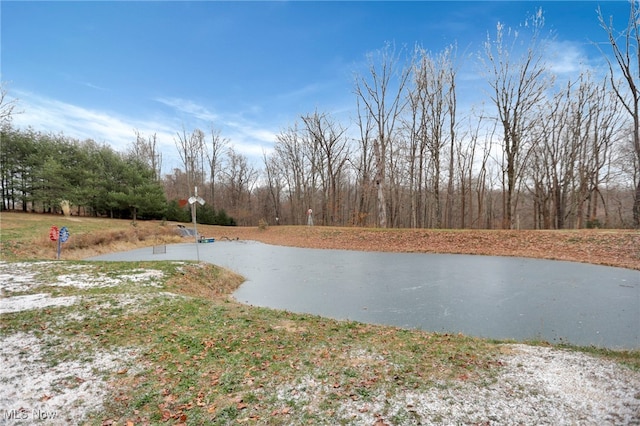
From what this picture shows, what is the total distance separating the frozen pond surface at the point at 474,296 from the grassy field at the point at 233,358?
81 cm

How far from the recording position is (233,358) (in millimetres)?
3158

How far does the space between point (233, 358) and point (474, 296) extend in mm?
4879

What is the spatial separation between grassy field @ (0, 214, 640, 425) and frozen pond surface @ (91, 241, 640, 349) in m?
0.81

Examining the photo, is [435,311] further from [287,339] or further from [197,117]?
[197,117]

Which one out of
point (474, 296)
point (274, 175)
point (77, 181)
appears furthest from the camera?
point (274, 175)

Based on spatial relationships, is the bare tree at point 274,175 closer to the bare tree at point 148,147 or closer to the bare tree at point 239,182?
the bare tree at point 239,182

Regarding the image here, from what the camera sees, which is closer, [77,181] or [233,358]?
[233,358]

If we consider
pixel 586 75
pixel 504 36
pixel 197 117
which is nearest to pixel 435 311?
pixel 504 36

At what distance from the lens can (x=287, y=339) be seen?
3.69m

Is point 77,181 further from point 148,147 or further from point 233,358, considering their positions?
point 233,358

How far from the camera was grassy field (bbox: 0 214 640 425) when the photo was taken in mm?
2334

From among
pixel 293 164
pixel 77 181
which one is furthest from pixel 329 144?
pixel 77 181

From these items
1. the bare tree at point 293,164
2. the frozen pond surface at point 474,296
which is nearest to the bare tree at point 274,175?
the bare tree at point 293,164

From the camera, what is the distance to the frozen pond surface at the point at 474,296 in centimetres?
433
